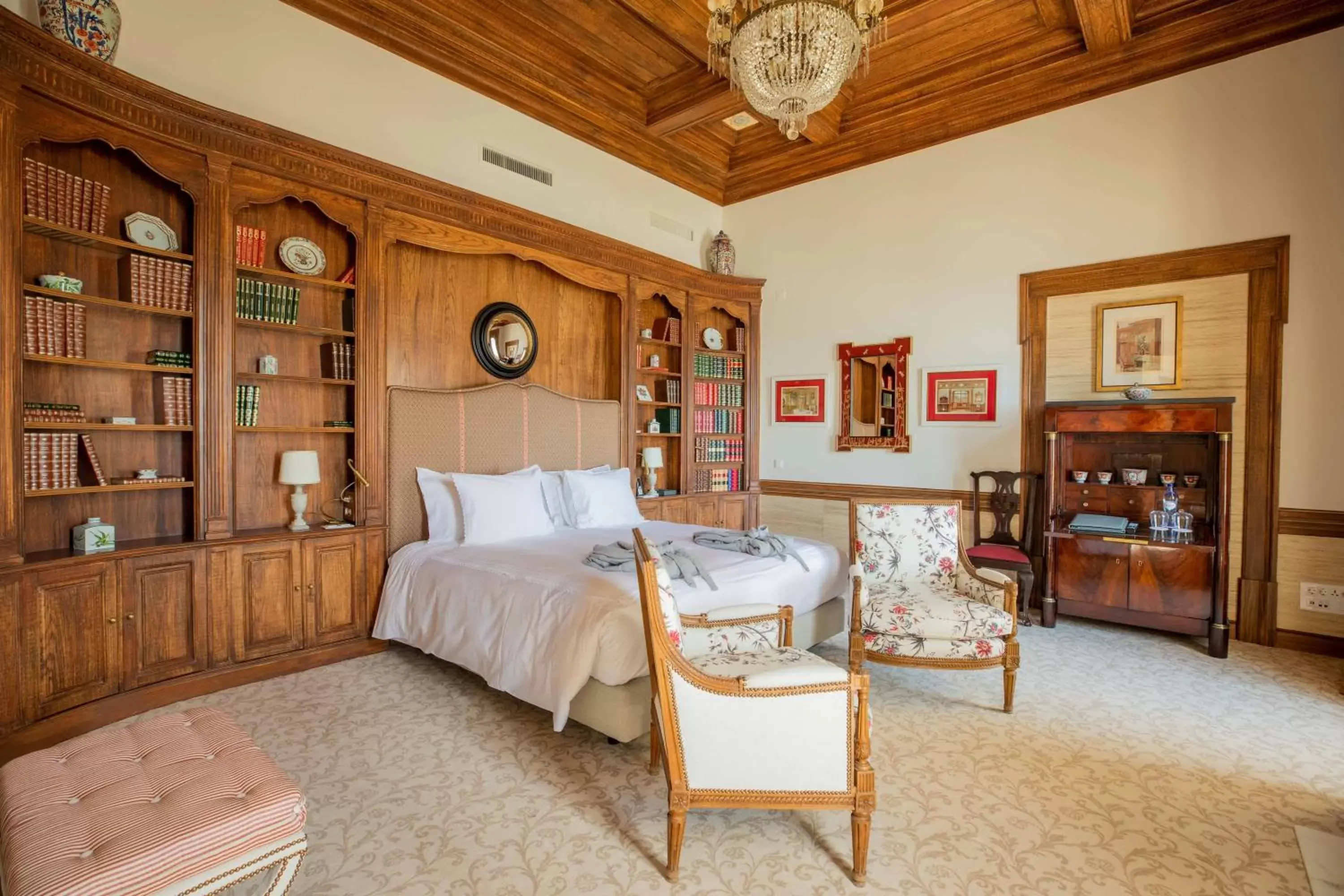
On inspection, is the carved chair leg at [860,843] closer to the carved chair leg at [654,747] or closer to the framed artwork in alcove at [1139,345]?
the carved chair leg at [654,747]

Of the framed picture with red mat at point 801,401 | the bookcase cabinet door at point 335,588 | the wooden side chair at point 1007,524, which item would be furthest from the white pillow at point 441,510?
the wooden side chair at point 1007,524

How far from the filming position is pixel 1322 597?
390 centimetres

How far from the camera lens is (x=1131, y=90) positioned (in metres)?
4.47

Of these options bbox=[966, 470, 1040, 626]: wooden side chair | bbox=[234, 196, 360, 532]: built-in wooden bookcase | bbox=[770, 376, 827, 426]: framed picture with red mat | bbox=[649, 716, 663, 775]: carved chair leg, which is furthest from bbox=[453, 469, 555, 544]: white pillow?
bbox=[966, 470, 1040, 626]: wooden side chair

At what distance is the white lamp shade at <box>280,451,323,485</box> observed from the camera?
3.46 meters

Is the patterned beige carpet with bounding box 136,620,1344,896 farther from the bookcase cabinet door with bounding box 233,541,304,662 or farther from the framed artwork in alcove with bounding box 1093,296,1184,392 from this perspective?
the framed artwork in alcove with bounding box 1093,296,1184,392

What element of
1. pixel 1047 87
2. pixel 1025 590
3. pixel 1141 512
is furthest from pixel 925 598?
pixel 1047 87

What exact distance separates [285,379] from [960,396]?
4923 mm

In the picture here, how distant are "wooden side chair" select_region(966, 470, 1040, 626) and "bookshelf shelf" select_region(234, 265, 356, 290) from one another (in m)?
4.72

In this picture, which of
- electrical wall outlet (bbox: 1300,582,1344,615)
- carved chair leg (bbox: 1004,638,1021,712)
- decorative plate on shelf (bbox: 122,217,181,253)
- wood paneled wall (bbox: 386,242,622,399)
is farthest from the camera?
wood paneled wall (bbox: 386,242,622,399)

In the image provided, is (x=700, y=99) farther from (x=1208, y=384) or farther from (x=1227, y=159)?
(x=1208, y=384)

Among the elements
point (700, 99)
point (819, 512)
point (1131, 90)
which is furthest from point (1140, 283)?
point (700, 99)

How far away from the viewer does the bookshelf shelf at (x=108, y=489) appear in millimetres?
2729

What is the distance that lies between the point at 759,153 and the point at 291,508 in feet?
16.6
